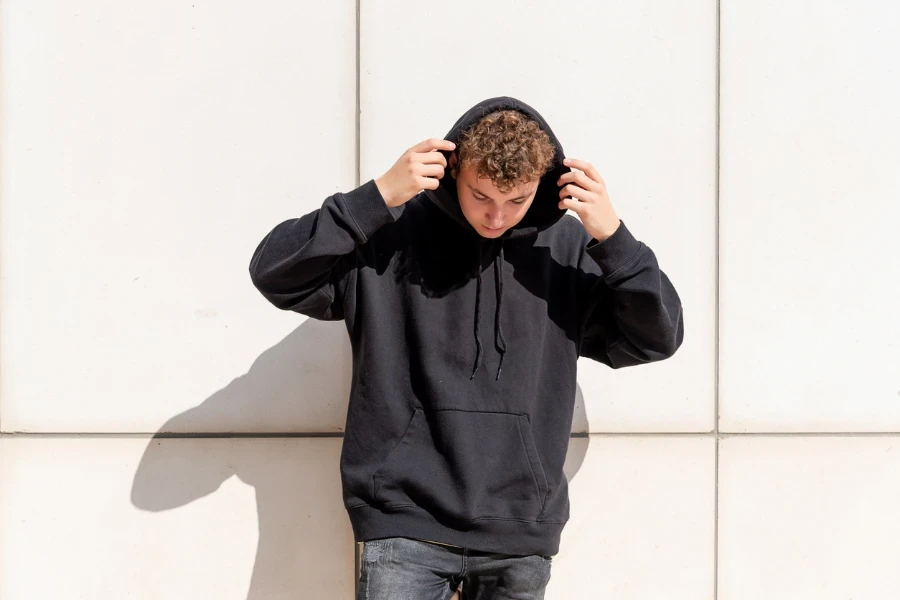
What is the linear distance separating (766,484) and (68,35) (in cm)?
277

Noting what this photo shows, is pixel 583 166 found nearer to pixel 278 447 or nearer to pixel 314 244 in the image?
pixel 314 244

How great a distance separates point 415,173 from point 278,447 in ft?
4.00

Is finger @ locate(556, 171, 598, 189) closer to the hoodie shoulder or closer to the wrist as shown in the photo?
the hoodie shoulder

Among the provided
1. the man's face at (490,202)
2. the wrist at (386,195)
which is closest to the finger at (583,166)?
the man's face at (490,202)

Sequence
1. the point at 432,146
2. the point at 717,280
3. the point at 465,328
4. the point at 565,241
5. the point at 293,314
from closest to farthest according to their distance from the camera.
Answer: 1. the point at 432,146
2. the point at 465,328
3. the point at 565,241
4. the point at 293,314
5. the point at 717,280

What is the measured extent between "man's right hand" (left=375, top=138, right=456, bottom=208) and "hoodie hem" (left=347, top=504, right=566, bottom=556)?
751 mm

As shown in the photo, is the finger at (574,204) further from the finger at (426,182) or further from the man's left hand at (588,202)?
the finger at (426,182)

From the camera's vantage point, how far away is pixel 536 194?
215 centimetres

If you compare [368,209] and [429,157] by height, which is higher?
[429,157]

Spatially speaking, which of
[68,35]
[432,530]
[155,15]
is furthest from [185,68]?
[432,530]

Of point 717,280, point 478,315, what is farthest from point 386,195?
point 717,280

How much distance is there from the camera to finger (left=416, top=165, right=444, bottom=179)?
1917 mm

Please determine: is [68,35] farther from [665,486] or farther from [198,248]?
[665,486]

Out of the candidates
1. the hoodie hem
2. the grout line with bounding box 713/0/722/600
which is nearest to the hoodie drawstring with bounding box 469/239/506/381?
the hoodie hem
